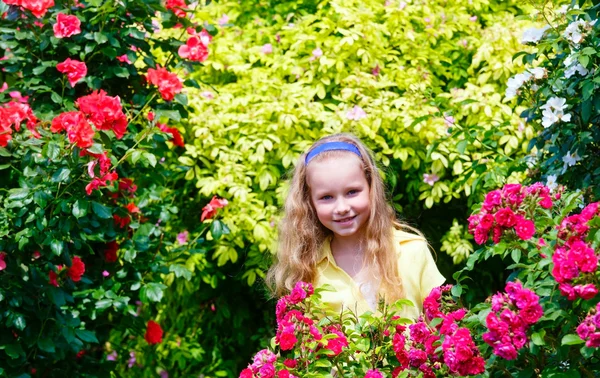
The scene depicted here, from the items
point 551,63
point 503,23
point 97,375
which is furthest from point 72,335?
point 503,23

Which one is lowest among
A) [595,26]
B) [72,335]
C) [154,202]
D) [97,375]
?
[97,375]

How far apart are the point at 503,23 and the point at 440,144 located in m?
0.83

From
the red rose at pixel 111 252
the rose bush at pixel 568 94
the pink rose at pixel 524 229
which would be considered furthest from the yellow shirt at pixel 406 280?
the red rose at pixel 111 252

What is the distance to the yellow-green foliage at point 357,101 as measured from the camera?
3613 mm

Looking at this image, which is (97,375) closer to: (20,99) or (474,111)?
(20,99)

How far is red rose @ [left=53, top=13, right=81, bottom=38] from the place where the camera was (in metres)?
3.20

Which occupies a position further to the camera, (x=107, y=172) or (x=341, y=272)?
(x=107, y=172)

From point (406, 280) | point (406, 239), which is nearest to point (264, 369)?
point (406, 280)

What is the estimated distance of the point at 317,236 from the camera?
2773 mm

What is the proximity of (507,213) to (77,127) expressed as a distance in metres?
1.50

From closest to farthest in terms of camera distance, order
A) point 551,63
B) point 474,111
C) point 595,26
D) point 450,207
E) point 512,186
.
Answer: point 512,186
point 595,26
point 551,63
point 474,111
point 450,207

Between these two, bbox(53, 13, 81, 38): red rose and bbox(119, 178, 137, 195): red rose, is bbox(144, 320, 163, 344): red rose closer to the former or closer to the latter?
bbox(119, 178, 137, 195): red rose

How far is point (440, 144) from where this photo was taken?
362 cm

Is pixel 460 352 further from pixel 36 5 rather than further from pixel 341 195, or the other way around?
pixel 36 5
